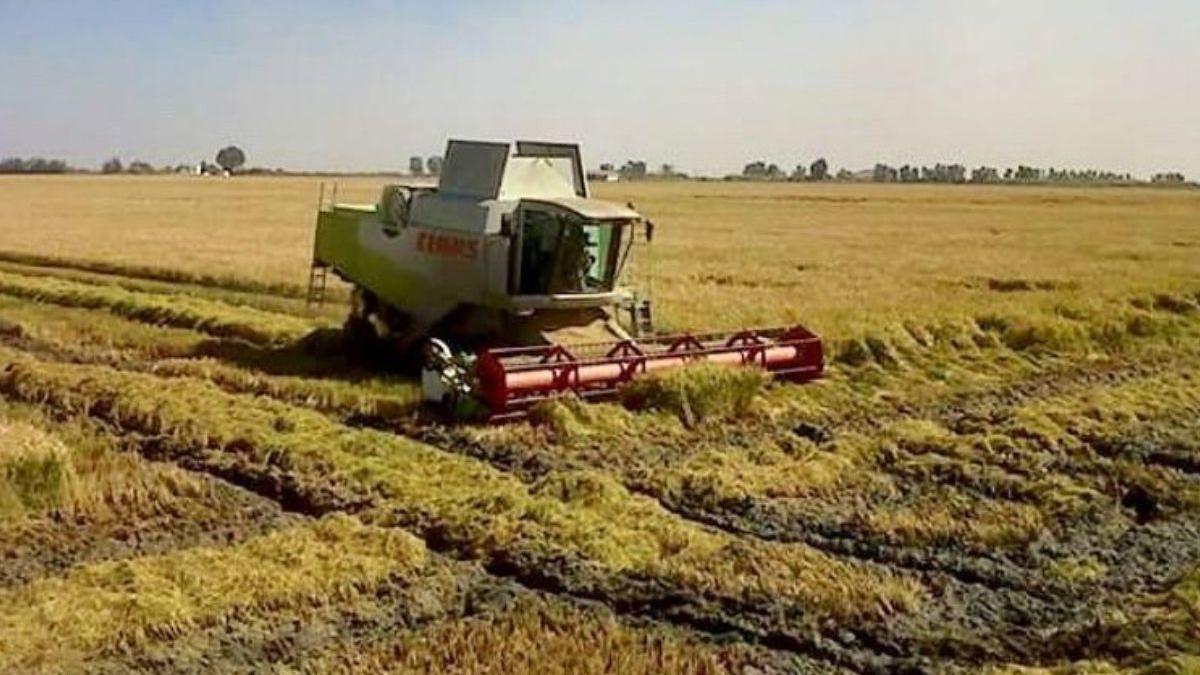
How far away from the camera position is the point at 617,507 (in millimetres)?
9273

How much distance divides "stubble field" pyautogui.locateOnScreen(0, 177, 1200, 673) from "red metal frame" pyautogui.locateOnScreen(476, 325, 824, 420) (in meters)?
0.36

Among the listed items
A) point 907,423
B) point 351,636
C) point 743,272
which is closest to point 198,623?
point 351,636

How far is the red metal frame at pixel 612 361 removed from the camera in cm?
1229

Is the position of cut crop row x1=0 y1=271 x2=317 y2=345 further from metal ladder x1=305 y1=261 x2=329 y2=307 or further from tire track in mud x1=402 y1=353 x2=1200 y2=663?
tire track in mud x1=402 y1=353 x2=1200 y2=663

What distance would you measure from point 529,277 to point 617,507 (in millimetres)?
5701

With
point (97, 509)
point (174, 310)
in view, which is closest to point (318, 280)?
point (174, 310)

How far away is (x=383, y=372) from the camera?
1539 centimetres

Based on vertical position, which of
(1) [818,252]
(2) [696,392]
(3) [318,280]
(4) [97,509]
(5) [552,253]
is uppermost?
(1) [818,252]

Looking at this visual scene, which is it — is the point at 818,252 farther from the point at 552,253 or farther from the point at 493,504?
the point at 493,504

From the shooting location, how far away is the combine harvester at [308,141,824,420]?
14.1 m

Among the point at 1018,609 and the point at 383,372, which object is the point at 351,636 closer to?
the point at 1018,609

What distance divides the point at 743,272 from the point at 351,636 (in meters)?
22.1

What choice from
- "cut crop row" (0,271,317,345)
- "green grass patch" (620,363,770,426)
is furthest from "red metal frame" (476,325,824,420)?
"cut crop row" (0,271,317,345)

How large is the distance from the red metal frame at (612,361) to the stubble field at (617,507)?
0.36 metres
